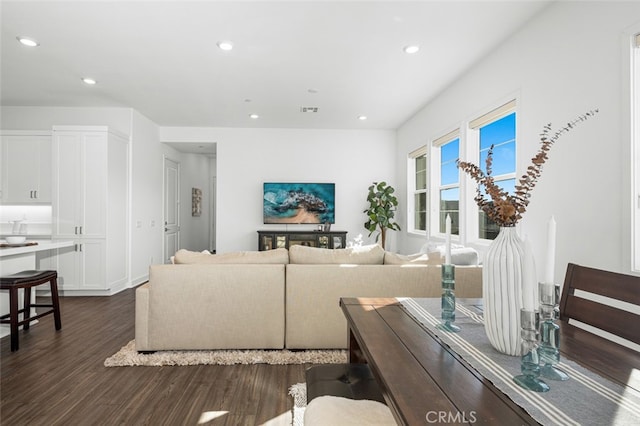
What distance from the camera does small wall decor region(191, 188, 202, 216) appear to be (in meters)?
7.93

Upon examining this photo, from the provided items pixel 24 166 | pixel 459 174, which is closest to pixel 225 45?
pixel 459 174

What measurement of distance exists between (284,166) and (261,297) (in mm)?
4111

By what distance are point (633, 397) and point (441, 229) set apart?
4365 millimetres

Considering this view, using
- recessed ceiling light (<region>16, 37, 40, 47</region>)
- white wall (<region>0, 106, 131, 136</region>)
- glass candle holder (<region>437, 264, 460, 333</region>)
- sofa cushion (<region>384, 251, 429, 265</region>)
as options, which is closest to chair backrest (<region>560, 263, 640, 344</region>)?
glass candle holder (<region>437, 264, 460, 333</region>)

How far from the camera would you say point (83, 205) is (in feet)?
15.3

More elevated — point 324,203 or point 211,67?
point 211,67

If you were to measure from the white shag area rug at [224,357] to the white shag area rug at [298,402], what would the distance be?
0.39 m

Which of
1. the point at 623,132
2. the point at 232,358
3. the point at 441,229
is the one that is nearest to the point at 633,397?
the point at 623,132

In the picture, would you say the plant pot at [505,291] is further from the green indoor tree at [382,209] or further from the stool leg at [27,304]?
the green indoor tree at [382,209]

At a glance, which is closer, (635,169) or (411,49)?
(635,169)

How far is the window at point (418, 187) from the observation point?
5.55 m

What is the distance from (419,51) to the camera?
332 cm

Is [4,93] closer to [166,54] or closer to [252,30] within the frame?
[166,54]

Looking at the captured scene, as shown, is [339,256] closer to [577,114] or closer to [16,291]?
[577,114]
